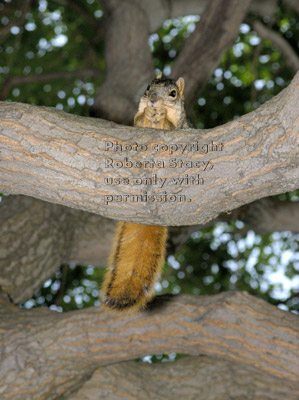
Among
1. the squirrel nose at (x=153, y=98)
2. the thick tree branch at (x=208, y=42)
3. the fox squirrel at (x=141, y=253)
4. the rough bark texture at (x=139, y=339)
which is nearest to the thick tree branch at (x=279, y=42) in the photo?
the thick tree branch at (x=208, y=42)

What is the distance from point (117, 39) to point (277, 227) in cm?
210

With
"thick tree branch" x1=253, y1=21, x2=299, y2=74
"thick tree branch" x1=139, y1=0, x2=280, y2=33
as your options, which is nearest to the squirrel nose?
"thick tree branch" x1=139, y1=0, x2=280, y2=33

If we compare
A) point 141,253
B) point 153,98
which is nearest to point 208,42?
point 153,98

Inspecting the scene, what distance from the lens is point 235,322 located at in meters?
2.82

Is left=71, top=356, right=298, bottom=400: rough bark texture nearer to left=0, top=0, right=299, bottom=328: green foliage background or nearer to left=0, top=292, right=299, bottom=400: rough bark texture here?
left=0, top=292, right=299, bottom=400: rough bark texture

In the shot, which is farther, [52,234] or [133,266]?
[52,234]

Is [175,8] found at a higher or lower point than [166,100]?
higher

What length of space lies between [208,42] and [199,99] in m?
1.34

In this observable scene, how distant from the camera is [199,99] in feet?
17.1

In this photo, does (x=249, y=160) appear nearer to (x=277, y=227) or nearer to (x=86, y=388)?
(x=86, y=388)

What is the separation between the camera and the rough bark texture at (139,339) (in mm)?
2783

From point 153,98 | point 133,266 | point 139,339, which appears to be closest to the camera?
point 133,266

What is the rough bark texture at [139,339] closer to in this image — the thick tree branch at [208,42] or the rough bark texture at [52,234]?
the rough bark texture at [52,234]

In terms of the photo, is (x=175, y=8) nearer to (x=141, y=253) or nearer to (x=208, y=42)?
(x=208, y=42)
